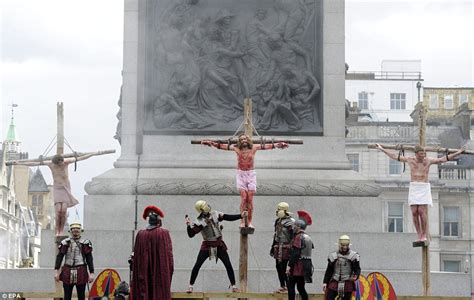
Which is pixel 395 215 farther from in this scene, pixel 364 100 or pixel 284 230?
pixel 284 230

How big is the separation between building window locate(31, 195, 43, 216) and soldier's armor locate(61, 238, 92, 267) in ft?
336

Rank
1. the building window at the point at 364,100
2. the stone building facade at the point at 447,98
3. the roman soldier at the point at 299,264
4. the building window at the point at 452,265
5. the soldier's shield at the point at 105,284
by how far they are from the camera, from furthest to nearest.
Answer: the stone building facade at the point at 447,98 < the building window at the point at 364,100 < the building window at the point at 452,265 < the soldier's shield at the point at 105,284 < the roman soldier at the point at 299,264

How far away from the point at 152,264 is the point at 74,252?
286cm

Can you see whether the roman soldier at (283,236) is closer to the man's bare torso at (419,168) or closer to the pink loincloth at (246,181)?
the pink loincloth at (246,181)

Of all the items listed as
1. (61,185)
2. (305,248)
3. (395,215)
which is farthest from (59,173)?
(395,215)

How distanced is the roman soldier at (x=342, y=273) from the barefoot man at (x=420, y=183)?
4848 mm

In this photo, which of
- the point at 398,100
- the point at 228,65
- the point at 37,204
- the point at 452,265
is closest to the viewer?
the point at 228,65

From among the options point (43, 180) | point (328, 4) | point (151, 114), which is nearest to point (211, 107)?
point (151, 114)

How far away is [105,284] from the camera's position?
33.2 meters

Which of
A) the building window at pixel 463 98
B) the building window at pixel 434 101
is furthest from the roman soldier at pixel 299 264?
the building window at pixel 463 98

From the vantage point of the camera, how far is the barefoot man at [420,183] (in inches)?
1390

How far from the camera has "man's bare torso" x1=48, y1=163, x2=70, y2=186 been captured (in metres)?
35.9

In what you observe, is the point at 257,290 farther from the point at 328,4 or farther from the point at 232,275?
the point at 328,4

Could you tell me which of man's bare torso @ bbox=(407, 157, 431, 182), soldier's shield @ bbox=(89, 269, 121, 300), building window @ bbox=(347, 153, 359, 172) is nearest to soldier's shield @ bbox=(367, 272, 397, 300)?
man's bare torso @ bbox=(407, 157, 431, 182)
